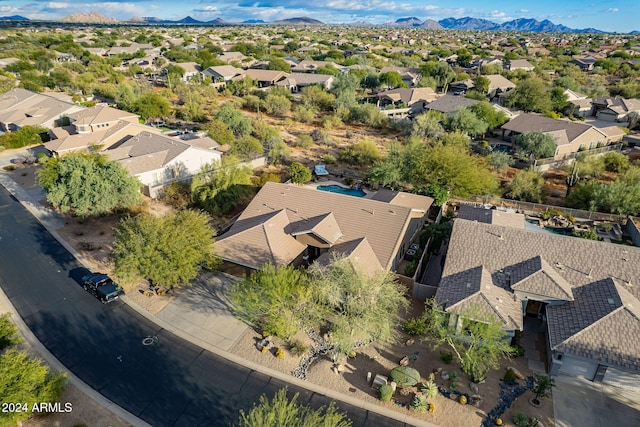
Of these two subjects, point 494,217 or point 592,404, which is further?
point 494,217

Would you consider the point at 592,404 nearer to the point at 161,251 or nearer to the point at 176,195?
the point at 161,251

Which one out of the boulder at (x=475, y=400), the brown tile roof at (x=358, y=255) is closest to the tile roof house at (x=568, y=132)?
the brown tile roof at (x=358, y=255)

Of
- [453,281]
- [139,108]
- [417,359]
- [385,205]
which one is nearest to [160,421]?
[417,359]

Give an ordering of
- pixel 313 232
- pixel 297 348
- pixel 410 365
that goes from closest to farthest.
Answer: pixel 410 365 → pixel 297 348 → pixel 313 232

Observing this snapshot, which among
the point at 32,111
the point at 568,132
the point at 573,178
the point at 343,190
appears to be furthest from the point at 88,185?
the point at 568,132

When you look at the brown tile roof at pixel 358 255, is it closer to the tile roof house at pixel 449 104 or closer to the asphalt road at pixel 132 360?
the asphalt road at pixel 132 360
